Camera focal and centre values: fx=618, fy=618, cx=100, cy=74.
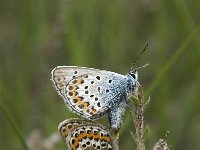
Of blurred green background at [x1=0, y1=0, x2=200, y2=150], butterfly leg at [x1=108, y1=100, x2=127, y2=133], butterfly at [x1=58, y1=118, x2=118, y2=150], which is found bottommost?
blurred green background at [x1=0, y1=0, x2=200, y2=150]

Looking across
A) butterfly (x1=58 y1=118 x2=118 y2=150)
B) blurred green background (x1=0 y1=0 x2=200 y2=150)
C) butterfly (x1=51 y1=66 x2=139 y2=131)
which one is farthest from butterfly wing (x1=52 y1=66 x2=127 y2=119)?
blurred green background (x1=0 y1=0 x2=200 y2=150)

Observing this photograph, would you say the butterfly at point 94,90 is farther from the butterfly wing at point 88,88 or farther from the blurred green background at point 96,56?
the blurred green background at point 96,56

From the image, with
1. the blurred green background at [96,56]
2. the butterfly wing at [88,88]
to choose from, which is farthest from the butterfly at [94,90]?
the blurred green background at [96,56]

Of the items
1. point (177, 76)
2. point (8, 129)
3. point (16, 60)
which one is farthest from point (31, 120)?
point (177, 76)

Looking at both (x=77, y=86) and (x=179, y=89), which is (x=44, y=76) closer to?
(x=179, y=89)

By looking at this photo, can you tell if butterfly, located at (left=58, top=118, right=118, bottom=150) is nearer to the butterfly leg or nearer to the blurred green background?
the butterfly leg

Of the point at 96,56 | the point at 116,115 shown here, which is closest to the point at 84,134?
the point at 116,115
